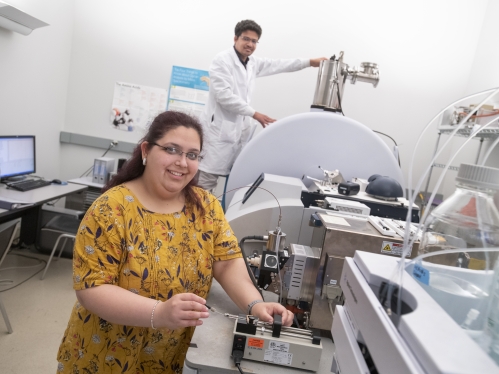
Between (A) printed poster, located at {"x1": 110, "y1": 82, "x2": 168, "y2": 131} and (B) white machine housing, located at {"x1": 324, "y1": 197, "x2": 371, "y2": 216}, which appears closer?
(B) white machine housing, located at {"x1": 324, "y1": 197, "x2": 371, "y2": 216}

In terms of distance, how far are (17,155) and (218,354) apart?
269 cm

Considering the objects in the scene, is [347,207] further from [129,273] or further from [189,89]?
[189,89]

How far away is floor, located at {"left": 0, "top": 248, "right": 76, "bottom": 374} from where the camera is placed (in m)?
1.92

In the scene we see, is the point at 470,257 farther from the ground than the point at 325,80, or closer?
closer

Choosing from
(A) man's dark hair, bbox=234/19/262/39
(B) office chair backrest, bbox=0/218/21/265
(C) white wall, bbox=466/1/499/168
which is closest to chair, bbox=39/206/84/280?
(B) office chair backrest, bbox=0/218/21/265

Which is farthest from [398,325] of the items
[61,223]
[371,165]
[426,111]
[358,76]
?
[426,111]

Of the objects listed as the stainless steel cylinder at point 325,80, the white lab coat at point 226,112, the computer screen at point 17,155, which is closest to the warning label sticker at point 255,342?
the stainless steel cylinder at point 325,80

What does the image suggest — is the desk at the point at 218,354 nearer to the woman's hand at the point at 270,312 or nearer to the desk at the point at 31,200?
the woman's hand at the point at 270,312

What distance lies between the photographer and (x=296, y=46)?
11.4 ft

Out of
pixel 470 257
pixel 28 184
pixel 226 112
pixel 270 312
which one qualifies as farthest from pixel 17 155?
pixel 470 257

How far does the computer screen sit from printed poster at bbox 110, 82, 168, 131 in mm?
830

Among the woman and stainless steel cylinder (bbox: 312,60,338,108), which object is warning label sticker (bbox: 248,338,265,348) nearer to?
the woman

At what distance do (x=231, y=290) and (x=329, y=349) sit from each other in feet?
1.05

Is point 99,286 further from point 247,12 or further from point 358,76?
point 247,12
